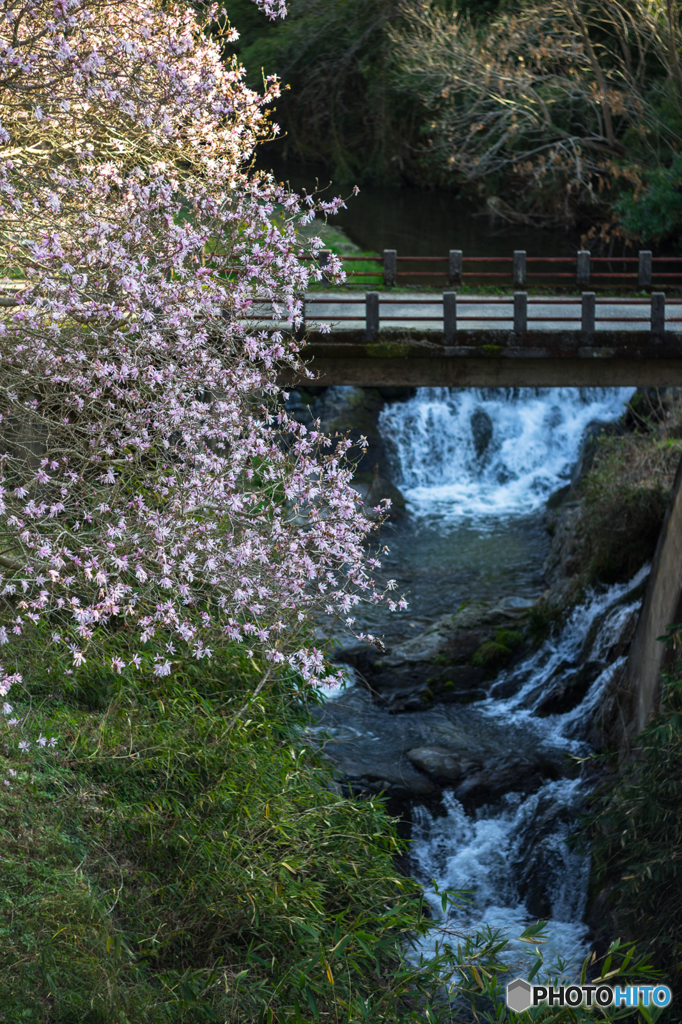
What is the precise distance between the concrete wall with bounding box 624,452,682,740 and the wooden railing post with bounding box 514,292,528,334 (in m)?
3.07

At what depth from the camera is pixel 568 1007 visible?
658 cm

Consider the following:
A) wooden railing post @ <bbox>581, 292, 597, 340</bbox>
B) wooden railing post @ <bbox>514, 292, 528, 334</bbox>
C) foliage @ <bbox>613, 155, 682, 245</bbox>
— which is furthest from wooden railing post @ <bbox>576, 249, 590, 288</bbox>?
foliage @ <bbox>613, 155, 682, 245</bbox>

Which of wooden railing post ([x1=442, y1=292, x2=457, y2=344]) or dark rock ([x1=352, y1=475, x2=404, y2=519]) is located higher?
wooden railing post ([x1=442, y1=292, x2=457, y2=344])

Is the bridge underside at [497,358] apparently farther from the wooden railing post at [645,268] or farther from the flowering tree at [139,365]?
the flowering tree at [139,365]

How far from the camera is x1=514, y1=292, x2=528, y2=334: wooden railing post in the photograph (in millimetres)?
13328

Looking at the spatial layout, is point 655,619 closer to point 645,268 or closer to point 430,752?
point 430,752

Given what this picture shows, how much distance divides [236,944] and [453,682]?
7.13 metres

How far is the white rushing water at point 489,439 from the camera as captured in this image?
2152 cm

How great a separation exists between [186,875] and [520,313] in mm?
9037

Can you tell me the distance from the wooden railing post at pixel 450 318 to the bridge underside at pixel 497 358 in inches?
3.4

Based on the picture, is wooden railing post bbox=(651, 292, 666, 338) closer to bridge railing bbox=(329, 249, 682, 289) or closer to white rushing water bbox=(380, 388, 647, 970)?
bridge railing bbox=(329, 249, 682, 289)

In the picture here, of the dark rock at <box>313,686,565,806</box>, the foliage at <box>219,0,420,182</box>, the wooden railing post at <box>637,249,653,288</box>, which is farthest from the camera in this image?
the foliage at <box>219,0,420,182</box>

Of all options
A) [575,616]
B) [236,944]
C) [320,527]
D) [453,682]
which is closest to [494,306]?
[575,616]

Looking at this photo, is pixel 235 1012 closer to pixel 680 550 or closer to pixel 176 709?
pixel 176 709
